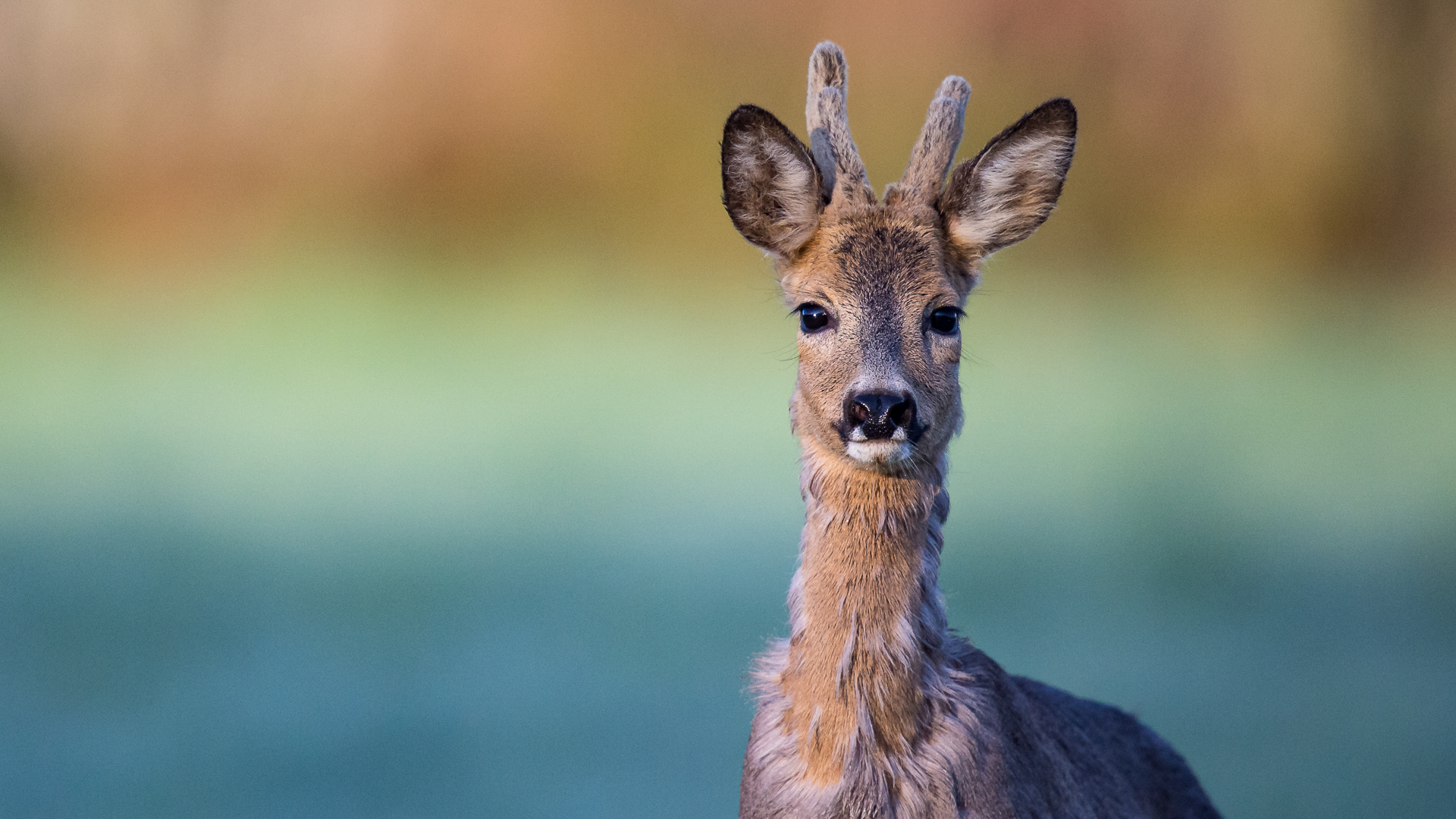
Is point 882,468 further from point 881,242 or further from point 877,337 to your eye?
point 881,242

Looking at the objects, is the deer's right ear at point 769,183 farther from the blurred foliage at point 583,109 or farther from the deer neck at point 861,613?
the blurred foliage at point 583,109

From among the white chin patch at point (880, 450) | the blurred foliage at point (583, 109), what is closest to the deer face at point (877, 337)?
the white chin patch at point (880, 450)

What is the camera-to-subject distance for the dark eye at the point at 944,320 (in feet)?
8.11

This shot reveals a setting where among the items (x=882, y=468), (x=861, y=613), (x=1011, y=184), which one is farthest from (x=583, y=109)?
(x=861, y=613)

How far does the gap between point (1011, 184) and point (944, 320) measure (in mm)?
308

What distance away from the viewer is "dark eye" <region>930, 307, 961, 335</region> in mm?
2471

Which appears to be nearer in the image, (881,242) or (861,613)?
(861,613)

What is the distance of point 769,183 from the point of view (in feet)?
8.18

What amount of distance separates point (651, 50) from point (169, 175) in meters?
1.78

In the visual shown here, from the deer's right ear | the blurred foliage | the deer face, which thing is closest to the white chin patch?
the deer face

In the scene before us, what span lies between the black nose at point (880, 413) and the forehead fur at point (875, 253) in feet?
0.89

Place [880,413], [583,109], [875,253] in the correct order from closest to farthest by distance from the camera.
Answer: [880,413]
[875,253]
[583,109]

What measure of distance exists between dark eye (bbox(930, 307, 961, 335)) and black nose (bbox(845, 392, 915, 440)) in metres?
0.27

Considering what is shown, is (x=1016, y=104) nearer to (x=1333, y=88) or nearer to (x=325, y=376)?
(x=1333, y=88)
